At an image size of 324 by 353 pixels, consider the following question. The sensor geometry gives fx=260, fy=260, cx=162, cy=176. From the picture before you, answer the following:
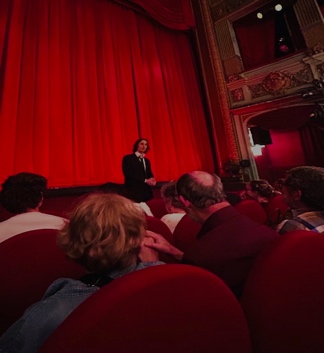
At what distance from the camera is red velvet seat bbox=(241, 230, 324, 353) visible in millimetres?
585

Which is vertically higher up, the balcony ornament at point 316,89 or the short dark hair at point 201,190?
the balcony ornament at point 316,89

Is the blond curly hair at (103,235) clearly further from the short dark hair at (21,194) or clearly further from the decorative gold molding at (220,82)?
the decorative gold molding at (220,82)

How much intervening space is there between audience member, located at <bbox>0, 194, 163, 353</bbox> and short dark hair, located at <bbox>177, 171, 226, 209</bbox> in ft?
1.62

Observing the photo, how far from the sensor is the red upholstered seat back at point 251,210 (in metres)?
1.71

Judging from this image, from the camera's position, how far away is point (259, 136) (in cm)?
685

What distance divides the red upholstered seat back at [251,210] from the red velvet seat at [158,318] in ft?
4.13

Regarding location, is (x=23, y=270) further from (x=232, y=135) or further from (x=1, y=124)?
(x=232, y=135)

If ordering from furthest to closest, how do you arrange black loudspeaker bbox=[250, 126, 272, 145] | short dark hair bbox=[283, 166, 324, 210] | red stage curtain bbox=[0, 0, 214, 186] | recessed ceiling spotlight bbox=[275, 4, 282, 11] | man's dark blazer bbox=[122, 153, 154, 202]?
1. black loudspeaker bbox=[250, 126, 272, 145]
2. recessed ceiling spotlight bbox=[275, 4, 282, 11]
3. red stage curtain bbox=[0, 0, 214, 186]
4. man's dark blazer bbox=[122, 153, 154, 202]
5. short dark hair bbox=[283, 166, 324, 210]

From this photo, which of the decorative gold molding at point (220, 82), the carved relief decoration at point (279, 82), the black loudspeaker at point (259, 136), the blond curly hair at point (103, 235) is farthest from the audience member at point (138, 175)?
the black loudspeaker at point (259, 136)

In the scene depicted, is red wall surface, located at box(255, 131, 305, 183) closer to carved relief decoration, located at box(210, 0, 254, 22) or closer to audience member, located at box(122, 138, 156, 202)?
carved relief decoration, located at box(210, 0, 254, 22)

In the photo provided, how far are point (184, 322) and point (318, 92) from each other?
5763 millimetres

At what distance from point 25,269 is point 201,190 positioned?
0.72 meters

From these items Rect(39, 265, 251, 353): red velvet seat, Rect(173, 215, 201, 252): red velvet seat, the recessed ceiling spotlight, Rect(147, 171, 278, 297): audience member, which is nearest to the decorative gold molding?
the recessed ceiling spotlight

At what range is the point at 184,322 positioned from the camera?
45 cm
